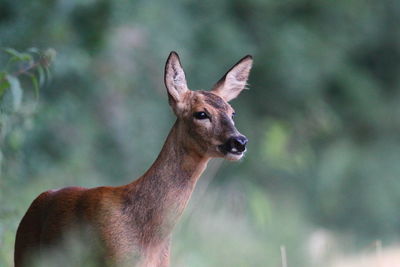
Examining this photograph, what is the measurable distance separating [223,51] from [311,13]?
2.60 metres

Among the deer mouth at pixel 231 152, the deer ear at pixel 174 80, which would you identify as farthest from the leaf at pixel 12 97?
the deer mouth at pixel 231 152

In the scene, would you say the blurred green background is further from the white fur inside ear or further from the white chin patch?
the white chin patch

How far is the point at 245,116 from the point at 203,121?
11.3 metres

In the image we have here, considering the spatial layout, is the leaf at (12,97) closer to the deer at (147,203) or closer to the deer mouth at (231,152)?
the deer at (147,203)

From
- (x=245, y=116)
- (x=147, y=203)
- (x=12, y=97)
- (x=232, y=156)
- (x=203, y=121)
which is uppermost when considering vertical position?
(x=245, y=116)

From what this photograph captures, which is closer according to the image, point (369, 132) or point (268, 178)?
point (268, 178)

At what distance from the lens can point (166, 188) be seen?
5.77 meters

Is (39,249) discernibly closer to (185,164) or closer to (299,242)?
(185,164)

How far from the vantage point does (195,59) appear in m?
15.8

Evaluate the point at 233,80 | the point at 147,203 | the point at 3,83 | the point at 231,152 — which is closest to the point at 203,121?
the point at 231,152

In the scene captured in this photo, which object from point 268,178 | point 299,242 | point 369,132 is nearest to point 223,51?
point 268,178

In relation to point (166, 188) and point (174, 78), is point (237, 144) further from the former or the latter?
point (174, 78)

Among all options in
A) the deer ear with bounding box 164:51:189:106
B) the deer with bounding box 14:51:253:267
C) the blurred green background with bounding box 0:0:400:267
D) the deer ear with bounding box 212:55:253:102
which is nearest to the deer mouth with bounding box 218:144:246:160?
the deer with bounding box 14:51:253:267

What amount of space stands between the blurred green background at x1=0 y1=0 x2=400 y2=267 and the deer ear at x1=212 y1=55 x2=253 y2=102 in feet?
4.13
